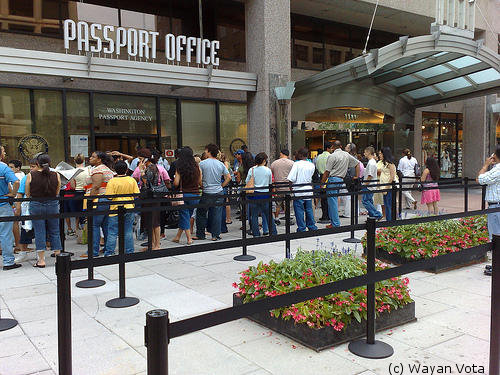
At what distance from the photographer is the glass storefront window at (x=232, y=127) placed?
57.0 feet

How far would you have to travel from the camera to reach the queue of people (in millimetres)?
7645

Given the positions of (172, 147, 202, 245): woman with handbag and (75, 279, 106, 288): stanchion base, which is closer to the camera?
(75, 279, 106, 288): stanchion base

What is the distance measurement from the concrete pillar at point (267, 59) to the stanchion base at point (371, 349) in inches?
434

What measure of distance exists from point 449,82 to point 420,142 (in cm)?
585

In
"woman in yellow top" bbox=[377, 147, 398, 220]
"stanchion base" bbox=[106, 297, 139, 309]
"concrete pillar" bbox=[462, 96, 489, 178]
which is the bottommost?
"stanchion base" bbox=[106, 297, 139, 309]

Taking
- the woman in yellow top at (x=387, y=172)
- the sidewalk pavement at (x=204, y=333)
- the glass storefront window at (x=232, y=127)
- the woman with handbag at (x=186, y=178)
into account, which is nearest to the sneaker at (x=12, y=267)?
the sidewalk pavement at (x=204, y=333)

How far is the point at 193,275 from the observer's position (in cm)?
680

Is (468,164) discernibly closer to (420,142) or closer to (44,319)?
(420,142)

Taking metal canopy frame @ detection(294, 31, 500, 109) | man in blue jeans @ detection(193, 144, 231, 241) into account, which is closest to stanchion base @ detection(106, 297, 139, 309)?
man in blue jeans @ detection(193, 144, 231, 241)

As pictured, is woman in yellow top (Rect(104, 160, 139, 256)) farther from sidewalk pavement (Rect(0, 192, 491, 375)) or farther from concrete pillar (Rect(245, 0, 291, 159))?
concrete pillar (Rect(245, 0, 291, 159))

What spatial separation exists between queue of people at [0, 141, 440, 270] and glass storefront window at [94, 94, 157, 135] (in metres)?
2.04

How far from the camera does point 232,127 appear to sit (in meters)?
17.6

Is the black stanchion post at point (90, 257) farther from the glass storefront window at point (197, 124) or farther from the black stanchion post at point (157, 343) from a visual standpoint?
the glass storefront window at point (197, 124)

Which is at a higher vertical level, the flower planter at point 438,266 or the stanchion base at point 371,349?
the flower planter at point 438,266
